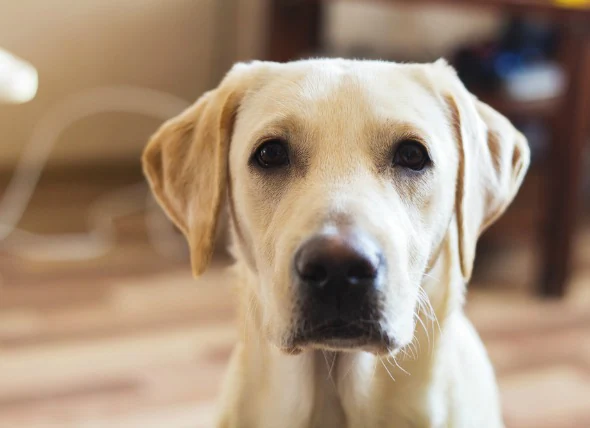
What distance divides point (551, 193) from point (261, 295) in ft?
6.19

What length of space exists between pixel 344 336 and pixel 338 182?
0.25m

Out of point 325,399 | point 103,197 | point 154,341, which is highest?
point 325,399

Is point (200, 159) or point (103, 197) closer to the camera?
point (200, 159)

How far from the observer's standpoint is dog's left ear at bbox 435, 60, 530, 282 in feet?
4.55

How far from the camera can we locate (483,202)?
145cm

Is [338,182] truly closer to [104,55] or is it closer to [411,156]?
[411,156]

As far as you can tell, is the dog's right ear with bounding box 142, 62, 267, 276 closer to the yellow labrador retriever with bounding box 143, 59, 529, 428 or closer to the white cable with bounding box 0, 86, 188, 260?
the yellow labrador retriever with bounding box 143, 59, 529, 428

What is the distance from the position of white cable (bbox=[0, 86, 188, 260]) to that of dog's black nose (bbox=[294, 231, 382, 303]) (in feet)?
7.40

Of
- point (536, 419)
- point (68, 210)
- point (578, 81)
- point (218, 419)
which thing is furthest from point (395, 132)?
point (68, 210)

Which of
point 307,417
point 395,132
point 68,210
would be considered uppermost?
point 395,132

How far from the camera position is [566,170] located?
2820mm

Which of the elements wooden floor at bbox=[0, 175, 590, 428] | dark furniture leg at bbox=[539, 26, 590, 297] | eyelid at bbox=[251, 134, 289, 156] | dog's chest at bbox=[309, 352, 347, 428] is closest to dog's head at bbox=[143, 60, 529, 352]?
eyelid at bbox=[251, 134, 289, 156]

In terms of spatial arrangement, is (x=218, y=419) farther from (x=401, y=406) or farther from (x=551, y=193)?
(x=551, y=193)

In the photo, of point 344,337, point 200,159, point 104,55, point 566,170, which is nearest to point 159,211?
point 104,55
